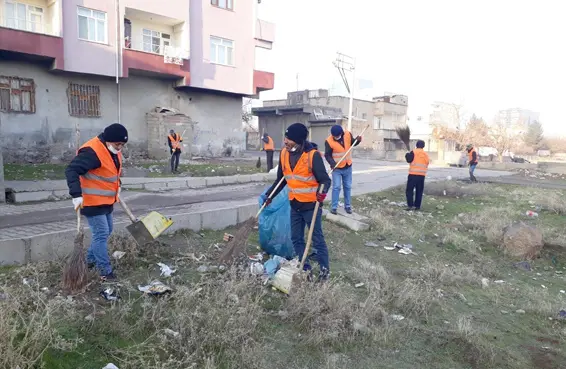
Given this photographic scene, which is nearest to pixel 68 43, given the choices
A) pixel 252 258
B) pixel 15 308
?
pixel 252 258

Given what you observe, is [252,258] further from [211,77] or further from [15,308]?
[211,77]

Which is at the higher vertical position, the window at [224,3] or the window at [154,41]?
the window at [224,3]

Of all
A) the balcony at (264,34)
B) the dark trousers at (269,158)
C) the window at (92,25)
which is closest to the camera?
the dark trousers at (269,158)

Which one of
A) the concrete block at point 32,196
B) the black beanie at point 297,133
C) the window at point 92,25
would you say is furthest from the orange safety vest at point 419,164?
the window at point 92,25

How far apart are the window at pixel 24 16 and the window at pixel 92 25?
1.68 metres

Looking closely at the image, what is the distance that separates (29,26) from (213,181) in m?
11.2

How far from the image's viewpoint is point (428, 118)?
60.8 metres

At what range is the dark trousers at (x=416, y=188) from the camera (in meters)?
8.78

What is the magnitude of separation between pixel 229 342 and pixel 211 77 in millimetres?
18798

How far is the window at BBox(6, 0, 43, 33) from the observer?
15.5 metres

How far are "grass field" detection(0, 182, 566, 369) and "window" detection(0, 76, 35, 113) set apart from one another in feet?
44.1

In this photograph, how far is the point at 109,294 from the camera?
348 cm

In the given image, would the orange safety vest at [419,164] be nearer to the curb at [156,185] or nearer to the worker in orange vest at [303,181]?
the worker in orange vest at [303,181]

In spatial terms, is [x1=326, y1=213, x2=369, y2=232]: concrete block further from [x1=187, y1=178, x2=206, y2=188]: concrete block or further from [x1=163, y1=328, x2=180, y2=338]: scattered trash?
[x1=187, y1=178, x2=206, y2=188]: concrete block
